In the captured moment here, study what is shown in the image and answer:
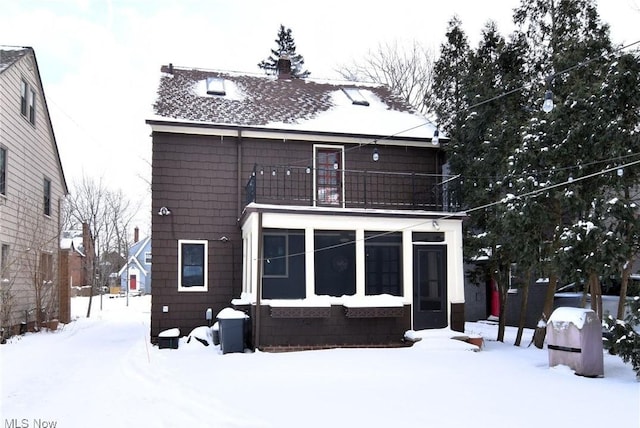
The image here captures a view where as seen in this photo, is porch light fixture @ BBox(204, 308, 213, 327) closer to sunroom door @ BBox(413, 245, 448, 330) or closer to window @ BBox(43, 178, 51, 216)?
sunroom door @ BBox(413, 245, 448, 330)

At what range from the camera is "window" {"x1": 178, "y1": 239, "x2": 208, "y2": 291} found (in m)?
13.3

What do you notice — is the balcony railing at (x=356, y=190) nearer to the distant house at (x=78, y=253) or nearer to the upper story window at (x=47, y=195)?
the upper story window at (x=47, y=195)

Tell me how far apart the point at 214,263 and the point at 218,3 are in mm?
5787

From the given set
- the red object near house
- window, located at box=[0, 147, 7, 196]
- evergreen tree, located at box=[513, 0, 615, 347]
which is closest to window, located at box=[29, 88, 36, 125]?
window, located at box=[0, 147, 7, 196]

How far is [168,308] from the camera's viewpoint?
13.1 meters

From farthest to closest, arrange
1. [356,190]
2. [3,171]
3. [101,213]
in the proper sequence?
[101,213]
[3,171]
[356,190]

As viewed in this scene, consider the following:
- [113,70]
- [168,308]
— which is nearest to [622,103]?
[168,308]

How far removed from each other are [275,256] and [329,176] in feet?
9.98

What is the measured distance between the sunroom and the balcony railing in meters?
1.56

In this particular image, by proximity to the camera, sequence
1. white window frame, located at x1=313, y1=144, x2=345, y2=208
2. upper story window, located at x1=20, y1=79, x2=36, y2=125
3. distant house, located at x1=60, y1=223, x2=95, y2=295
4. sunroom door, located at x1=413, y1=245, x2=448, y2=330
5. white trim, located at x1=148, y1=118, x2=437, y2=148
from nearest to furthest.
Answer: sunroom door, located at x1=413, y1=245, x2=448, y2=330 < white trim, located at x1=148, y1=118, x2=437, y2=148 < white window frame, located at x1=313, y1=144, x2=345, y2=208 < upper story window, located at x1=20, y1=79, x2=36, y2=125 < distant house, located at x1=60, y1=223, x2=95, y2=295

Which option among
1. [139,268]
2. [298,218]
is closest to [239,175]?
[298,218]

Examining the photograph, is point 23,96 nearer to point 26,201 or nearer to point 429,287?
point 26,201

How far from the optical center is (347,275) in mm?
12461

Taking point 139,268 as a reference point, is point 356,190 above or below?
above
